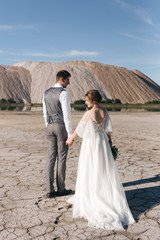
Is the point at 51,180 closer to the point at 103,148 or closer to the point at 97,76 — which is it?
the point at 103,148

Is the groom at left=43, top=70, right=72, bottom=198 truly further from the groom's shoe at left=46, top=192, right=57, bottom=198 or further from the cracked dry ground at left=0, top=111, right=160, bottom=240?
the cracked dry ground at left=0, top=111, right=160, bottom=240

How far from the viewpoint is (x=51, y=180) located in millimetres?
3955

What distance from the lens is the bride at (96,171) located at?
330cm

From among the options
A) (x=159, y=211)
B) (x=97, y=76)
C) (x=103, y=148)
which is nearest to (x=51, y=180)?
(x=103, y=148)

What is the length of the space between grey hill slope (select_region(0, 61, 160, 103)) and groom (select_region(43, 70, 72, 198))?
59944 mm

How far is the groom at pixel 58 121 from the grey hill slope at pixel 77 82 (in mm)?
59944

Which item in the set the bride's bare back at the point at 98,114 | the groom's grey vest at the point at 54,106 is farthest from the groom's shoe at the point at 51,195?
the bride's bare back at the point at 98,114

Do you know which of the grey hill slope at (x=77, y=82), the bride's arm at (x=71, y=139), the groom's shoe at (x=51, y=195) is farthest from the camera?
the grey hill slope at (x=77, y=82)

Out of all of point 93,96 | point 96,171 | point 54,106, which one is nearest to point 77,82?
point 54,106

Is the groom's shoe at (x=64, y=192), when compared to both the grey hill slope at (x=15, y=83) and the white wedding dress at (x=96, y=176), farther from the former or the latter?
the grey hill slope at (x=15, y=83)

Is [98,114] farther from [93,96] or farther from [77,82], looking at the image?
[77,82]

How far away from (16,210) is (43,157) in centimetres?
339

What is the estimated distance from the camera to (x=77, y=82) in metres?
71.0

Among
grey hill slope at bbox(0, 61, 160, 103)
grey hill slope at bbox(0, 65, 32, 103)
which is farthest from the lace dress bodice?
grey hill slope at bbox(0, 65, 32, 103)
